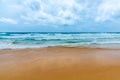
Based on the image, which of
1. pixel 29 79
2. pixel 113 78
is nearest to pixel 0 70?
pixel 29 79

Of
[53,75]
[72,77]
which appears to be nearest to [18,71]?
[53,75]

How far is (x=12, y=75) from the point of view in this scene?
4.49 m

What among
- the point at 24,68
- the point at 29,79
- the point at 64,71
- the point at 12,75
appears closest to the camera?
the point at 29,79

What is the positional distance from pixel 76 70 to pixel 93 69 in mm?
540

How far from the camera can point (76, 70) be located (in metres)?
4.99

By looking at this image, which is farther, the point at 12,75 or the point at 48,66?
the point at 48,66

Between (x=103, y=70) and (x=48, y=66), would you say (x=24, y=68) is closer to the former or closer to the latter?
(x=48, y=66)

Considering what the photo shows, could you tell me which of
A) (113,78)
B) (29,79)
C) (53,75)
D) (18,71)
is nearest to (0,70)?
(18,71)

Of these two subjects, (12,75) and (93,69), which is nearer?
(12,75)

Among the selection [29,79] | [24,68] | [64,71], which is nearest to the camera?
[29,79]

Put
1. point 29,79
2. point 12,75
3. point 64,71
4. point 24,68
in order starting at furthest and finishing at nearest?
point 24,68 → point 64,71 → point 12,75 → point 29,79

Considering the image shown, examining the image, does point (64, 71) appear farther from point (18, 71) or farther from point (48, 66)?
point (18, 71)

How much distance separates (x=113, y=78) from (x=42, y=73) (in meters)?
1.87

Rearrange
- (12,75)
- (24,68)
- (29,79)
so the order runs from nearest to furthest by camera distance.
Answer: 1. (29,79)
2. (12,75)
3. (24,68)
